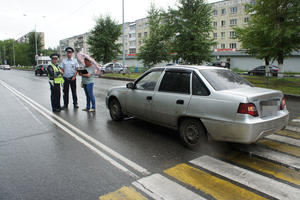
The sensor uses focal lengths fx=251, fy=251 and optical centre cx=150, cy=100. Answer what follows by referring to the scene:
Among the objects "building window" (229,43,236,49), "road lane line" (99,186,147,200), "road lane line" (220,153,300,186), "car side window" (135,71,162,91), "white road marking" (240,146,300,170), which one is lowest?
"road lane line" (99,186,147,200)

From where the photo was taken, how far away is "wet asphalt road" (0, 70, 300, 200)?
10.5 ft

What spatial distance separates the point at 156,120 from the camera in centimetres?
525

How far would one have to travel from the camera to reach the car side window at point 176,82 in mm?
4742

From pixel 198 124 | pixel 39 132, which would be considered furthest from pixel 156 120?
pixel 39 132

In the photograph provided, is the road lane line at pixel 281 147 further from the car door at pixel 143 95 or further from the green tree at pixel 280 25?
the green tree at pixel 280 25

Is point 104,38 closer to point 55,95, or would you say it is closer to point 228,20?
point 55,95

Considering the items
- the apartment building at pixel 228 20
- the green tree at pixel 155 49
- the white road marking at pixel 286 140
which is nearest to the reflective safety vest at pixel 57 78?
the white road marking at pixel 286 140

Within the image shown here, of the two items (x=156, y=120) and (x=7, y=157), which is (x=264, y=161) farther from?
(x=7, y=157)

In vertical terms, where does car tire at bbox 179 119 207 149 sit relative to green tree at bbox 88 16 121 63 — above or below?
below

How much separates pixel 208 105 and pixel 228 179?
1.28m

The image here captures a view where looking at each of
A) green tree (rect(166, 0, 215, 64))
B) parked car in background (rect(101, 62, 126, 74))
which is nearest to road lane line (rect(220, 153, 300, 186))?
green tree (rect(166, 0, 215, 64))

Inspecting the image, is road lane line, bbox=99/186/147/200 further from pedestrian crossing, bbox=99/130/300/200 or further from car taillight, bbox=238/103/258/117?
car taillight, bbox=238/103/258/117

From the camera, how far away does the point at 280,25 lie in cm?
1555

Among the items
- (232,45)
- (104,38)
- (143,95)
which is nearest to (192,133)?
(143,95)
